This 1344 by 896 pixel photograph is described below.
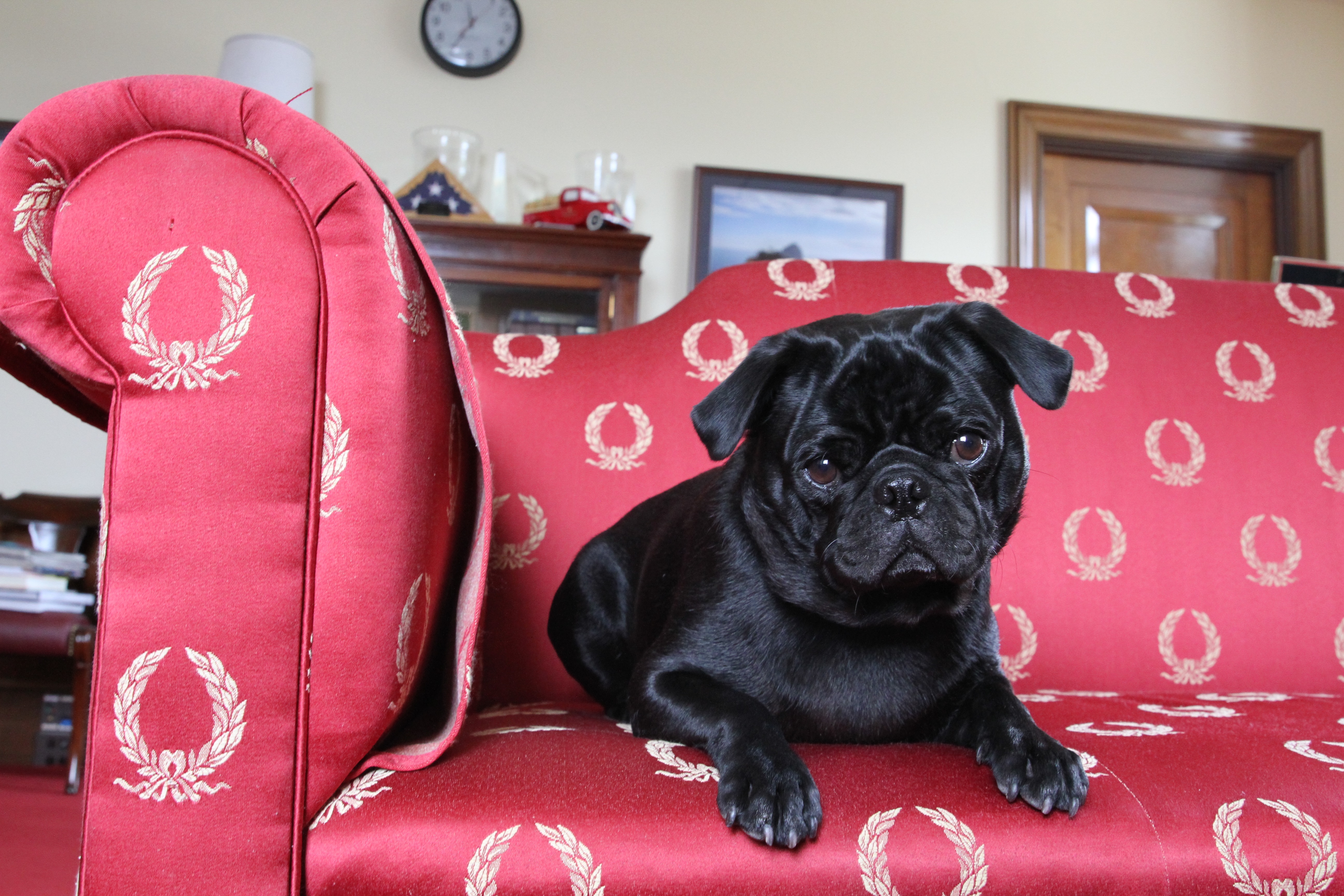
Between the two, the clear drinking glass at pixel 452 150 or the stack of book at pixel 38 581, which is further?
the clear drinking glass at pixel 452 150

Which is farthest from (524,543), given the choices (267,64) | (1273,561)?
A: (267,64)

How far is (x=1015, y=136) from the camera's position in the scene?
4273 mm

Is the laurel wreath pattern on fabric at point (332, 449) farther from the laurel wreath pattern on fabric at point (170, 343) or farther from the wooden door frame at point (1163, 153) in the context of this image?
the wooden door frame at point (1163, 153)

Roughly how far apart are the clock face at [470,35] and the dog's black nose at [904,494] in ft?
11.2

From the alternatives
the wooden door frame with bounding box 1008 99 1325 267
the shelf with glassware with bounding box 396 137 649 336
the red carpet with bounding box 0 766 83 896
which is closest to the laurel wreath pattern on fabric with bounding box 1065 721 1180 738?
the red carpet with bounding box 0 766 83 896

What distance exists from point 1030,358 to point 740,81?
3.37 m

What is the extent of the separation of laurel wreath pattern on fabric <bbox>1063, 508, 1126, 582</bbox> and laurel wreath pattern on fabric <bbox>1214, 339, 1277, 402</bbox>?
13.9 inches

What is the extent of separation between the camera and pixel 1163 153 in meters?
4.45

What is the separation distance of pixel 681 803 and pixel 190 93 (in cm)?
80

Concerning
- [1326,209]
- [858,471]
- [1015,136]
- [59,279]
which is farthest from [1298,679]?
[1326,209]

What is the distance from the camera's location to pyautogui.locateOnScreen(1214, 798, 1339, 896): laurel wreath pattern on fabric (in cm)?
86

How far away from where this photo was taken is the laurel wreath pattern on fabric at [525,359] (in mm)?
1650

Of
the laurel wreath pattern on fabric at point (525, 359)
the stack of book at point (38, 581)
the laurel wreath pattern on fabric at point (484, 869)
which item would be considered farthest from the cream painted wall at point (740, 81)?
the laurel wreath pattern on fabric at point (484, 869)

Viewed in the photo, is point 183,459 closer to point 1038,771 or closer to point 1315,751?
point 1038,771
